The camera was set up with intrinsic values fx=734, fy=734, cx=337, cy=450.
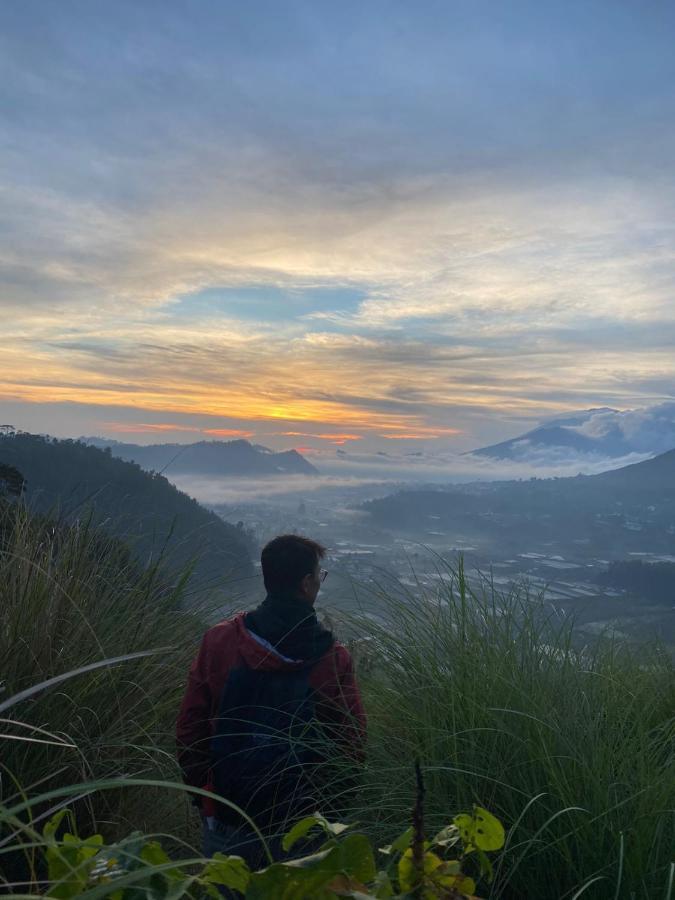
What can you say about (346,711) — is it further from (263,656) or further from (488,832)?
(488,832)

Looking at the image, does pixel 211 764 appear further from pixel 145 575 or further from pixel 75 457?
pixel 75 457

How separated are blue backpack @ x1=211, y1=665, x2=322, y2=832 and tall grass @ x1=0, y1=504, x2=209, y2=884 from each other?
12.3 inches

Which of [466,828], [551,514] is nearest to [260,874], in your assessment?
[466,828]

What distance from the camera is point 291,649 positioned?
9.55 ft

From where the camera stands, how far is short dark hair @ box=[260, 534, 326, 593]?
3123 mm

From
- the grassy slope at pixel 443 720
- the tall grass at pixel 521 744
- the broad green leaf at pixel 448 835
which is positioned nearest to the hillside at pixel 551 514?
the grassy slope at pixel 443 720

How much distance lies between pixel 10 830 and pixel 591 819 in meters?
1.64

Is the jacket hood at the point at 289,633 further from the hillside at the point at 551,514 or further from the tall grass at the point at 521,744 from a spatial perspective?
the hillside at the point at 551,514

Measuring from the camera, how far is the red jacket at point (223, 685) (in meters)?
2.90

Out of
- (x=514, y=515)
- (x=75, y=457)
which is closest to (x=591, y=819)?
(x=75, y=457)

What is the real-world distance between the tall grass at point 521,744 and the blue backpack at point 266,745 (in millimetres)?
276

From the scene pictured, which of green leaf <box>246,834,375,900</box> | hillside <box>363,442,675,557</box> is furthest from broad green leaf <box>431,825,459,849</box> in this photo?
hillside <box>363,442,675,557</box>

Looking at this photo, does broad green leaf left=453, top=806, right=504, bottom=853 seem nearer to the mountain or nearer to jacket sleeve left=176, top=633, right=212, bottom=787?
jacket sleeve left=176, top=633, right=212, bottom=787

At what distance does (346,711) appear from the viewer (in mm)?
2850
